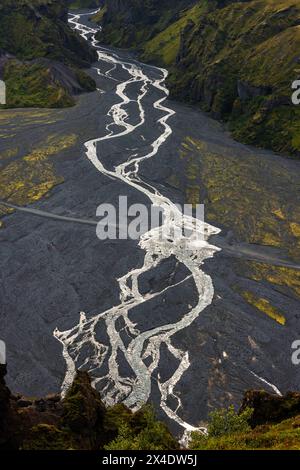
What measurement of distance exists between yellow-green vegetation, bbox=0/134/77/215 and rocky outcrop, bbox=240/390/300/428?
50381mm

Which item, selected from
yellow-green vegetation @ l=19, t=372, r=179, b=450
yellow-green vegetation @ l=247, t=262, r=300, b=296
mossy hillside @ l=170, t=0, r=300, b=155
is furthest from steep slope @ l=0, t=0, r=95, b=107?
yellow-green vegetation @ l=19, t=372, r=179, b=450

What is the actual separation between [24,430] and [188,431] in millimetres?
14444

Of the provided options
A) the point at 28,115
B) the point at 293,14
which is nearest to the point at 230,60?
the point at 293,14

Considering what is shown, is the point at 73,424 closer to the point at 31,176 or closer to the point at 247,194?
the point at 247,194

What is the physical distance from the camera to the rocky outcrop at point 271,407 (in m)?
31.1

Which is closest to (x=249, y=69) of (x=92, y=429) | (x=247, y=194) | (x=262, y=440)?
(x=247, y=194)

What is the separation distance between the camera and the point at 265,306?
52594 mm

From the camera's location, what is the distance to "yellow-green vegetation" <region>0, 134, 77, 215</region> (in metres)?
78.1

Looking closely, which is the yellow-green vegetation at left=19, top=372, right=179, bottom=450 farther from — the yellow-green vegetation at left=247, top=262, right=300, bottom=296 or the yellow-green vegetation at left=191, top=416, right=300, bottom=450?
the yellow-green vegetation at left=247, top=262, right=300, bottom=296

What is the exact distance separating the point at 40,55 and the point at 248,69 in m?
66.4

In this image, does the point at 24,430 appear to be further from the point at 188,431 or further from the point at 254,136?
the point at 254,136

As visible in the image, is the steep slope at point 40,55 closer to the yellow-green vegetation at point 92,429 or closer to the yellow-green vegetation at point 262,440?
the yellow-green vegetation at point 92,429

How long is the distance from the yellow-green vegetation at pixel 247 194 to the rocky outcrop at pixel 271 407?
106 feet

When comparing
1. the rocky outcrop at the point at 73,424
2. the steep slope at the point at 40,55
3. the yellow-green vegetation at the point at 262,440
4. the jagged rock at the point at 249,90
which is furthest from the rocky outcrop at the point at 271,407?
the steep slope at the point at 40,55
